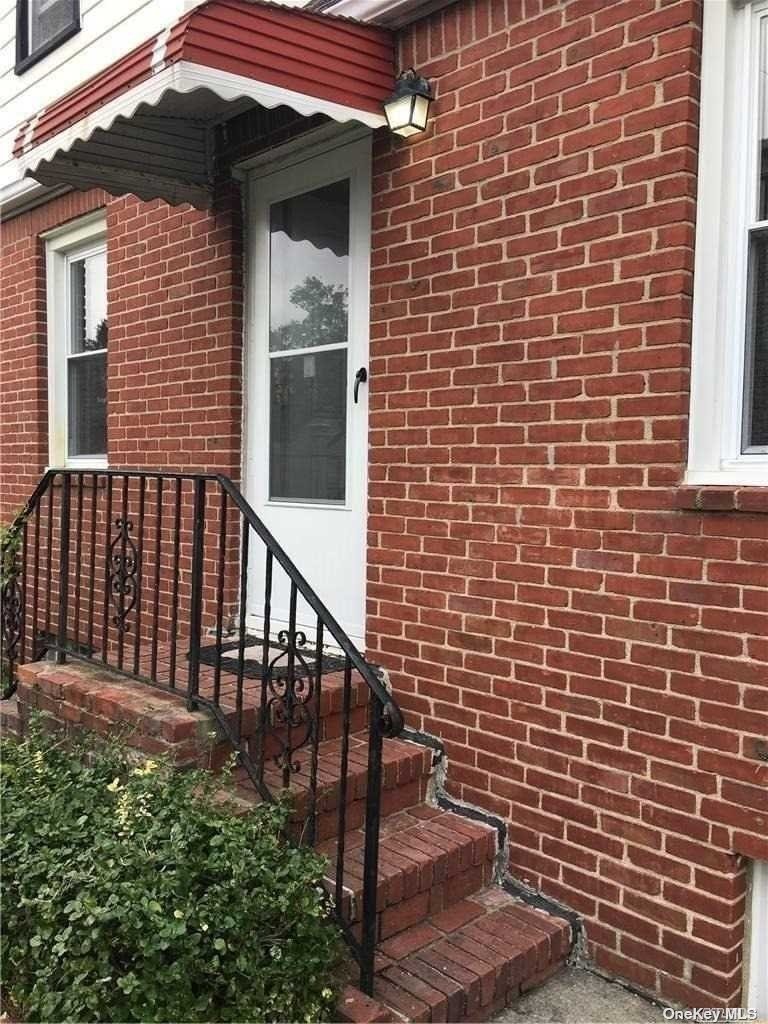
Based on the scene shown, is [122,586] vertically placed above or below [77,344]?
below

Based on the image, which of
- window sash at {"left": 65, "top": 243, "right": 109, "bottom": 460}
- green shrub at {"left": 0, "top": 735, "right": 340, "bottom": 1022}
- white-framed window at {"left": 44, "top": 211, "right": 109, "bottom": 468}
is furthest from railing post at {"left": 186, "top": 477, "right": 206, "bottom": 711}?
window sash at {"left": 65, "top": 243, "right": 109, "bottom": 460}

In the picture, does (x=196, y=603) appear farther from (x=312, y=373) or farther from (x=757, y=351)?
(x=757, y=351)

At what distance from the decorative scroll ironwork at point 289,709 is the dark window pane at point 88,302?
3440 mm

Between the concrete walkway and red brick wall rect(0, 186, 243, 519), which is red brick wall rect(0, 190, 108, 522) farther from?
the concrete walkway

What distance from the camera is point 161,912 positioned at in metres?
2.21

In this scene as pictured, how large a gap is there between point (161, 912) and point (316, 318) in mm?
2732

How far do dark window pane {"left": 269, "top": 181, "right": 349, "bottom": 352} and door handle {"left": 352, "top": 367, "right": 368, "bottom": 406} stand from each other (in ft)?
0.79

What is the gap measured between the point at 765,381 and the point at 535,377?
0.76 m

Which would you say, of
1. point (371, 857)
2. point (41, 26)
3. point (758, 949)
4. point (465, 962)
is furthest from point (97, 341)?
point (758, 949)

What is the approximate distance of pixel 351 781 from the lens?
3.03 m

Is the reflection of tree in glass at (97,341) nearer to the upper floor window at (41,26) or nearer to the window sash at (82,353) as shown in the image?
the window sash at (82,353)

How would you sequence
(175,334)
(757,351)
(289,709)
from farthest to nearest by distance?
(175,334), (289,709), (757,351)

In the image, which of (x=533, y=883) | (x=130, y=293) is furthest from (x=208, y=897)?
(x=130, y=293)

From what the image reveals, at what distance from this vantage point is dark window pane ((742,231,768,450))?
8.36 ft
